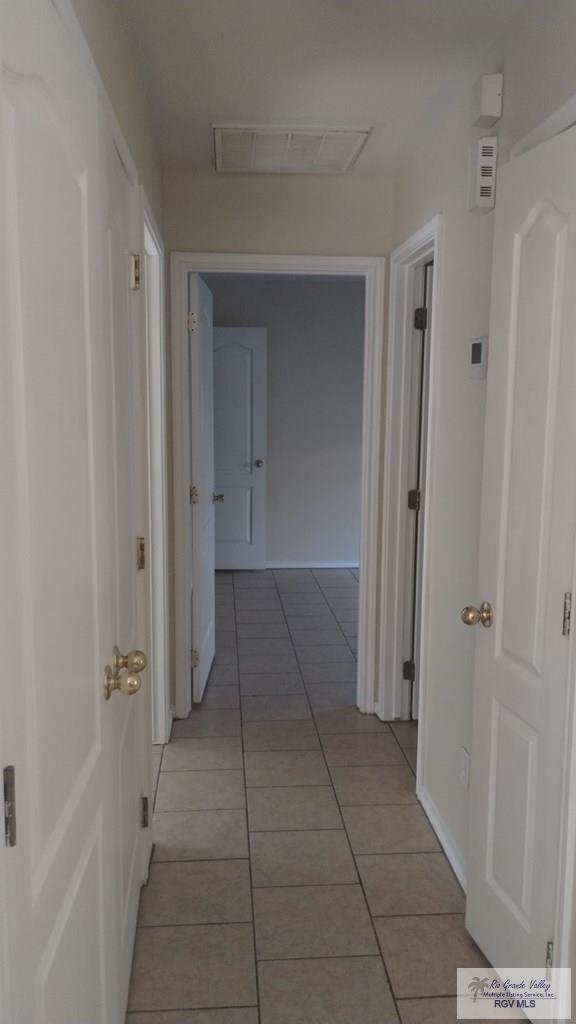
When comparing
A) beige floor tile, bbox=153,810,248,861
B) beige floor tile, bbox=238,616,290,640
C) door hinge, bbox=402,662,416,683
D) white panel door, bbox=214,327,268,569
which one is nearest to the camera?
A: beige floor tile, bbox=153,810,248,861

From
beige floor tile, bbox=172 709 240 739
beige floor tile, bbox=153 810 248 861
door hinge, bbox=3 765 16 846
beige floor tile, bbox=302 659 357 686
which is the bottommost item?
beige floor tile, bbox=153 810 248 861

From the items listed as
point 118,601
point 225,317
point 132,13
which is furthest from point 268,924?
point 225,317

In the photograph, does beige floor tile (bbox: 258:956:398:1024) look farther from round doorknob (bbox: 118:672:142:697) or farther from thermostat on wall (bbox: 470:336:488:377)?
thermostat on wall (bbox: 470:336:488:377)

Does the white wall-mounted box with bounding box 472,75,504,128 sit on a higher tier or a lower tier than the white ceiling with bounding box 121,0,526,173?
lower

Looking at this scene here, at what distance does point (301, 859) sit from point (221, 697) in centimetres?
147

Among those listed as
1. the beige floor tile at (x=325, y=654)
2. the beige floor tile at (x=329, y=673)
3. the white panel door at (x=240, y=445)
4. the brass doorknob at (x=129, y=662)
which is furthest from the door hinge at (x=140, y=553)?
the white panel door at (x=240, y=445)

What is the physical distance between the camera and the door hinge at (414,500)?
3.57m

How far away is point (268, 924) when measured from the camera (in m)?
2.25

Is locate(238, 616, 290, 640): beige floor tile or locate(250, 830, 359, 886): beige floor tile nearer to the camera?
locate(250, 830, 359, 886): beige floor tile

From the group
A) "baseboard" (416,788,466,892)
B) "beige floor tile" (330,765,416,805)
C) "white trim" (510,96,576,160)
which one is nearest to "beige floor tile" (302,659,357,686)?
"beige floor tile" (330,765,416,805)

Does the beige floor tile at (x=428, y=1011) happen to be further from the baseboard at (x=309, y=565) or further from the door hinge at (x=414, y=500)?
the baseboard at (x=309, y=565)

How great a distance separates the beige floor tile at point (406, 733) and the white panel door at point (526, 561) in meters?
1.30

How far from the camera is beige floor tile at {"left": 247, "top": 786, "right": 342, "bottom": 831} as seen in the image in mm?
2789

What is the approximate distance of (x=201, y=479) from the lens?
3854mm
